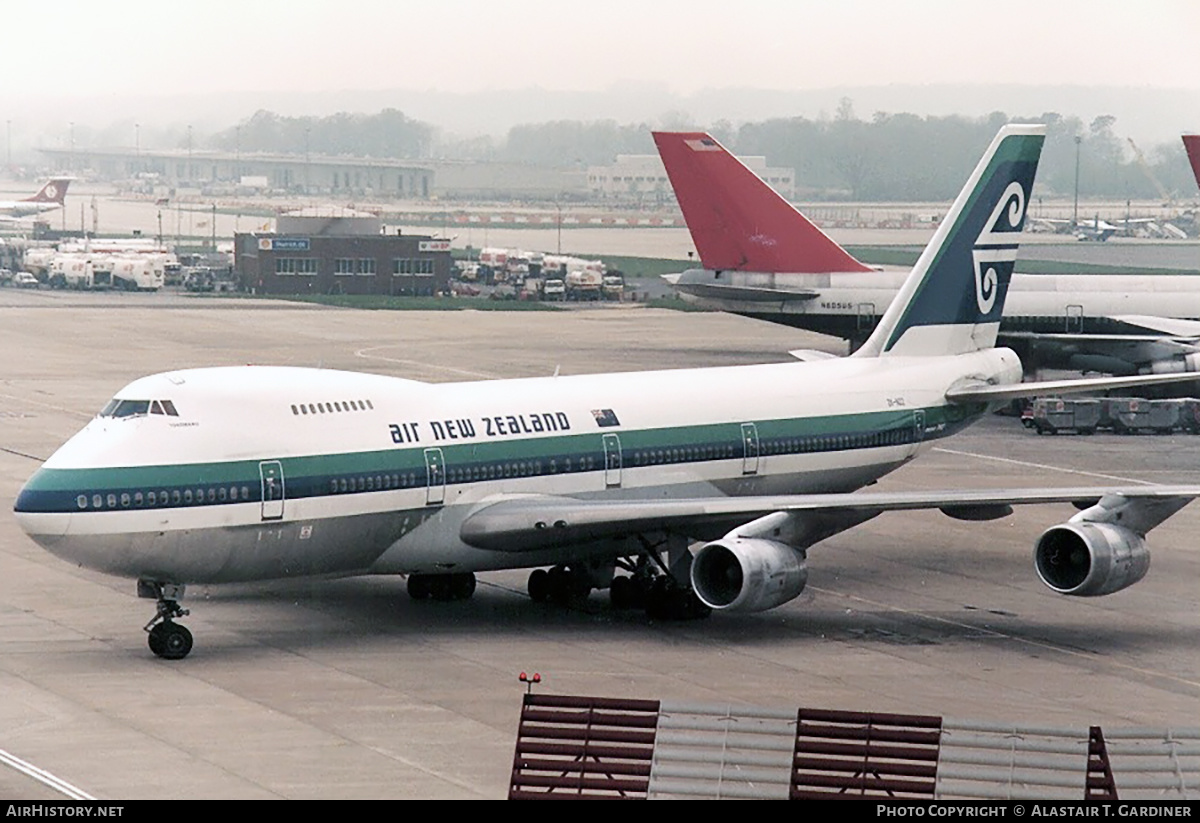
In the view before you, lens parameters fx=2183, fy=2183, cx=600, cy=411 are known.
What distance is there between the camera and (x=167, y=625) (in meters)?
30.8

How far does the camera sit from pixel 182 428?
101ft

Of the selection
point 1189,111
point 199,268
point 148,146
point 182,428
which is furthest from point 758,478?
point 199,268

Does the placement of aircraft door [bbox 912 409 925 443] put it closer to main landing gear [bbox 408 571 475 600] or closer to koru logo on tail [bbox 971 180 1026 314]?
koru logo on tail [bbox 971 180 1026 314]

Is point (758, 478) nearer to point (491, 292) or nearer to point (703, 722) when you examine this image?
point (703, 722)

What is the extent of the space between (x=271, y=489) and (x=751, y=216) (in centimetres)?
4142

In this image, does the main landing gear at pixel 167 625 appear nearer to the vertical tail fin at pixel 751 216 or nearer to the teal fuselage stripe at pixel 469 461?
the teal fuselage stripe at pixel 469 461

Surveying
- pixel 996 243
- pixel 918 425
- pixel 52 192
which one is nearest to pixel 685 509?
pixel 918 425

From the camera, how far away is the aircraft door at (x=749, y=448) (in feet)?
123

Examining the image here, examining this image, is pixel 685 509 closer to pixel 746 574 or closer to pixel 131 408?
pixel 746 574

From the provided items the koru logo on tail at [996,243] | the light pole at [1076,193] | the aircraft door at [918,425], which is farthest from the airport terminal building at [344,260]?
the aircraft door at [918,425]

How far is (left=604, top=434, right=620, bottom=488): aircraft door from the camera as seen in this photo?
116 feet

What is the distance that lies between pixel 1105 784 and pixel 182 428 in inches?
582

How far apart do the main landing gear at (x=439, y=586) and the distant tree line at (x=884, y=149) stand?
31662 mm

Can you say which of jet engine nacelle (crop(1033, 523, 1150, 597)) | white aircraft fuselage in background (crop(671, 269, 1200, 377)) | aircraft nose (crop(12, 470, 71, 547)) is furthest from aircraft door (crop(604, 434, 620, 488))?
white aircraft fuselage in background (crop(671, 269, 1200, 377))
